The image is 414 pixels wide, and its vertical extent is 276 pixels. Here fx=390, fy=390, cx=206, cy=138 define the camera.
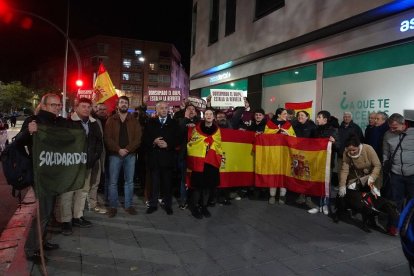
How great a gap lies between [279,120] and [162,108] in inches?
105

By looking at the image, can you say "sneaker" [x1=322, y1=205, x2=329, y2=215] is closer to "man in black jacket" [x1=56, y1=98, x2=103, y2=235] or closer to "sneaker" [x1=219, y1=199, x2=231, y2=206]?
"sneaker" [x1=219, y1=199, x2=231, y2=206]

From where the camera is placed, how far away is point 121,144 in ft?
22.1

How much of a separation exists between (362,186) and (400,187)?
609mm

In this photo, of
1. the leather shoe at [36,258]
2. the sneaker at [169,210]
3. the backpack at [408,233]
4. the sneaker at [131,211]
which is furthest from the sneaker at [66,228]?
the backpack at [408,233]

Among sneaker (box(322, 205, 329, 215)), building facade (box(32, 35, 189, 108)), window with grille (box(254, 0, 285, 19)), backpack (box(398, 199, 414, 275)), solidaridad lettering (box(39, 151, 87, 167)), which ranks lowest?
sneaker (box(322, 205, 329, 215))

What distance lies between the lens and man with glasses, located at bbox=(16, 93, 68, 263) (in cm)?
455

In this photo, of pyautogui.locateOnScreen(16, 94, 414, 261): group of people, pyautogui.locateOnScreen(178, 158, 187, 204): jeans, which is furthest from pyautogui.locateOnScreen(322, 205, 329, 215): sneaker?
pyautogui.locateOnScreen(178, 158, 187, 204): jeans

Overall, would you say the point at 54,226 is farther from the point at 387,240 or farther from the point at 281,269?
the point at 387,240

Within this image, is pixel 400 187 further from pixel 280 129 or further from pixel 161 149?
pixel 161 149

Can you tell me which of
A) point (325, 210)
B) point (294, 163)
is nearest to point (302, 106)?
point (294, 163)

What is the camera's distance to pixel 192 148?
23.3 ft

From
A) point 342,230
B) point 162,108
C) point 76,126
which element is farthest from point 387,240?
point 76,126

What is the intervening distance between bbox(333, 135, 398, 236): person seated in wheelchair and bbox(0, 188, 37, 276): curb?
4889 mm

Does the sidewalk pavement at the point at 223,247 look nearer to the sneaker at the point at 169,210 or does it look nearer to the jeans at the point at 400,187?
the sneaker at the point at 169,210
